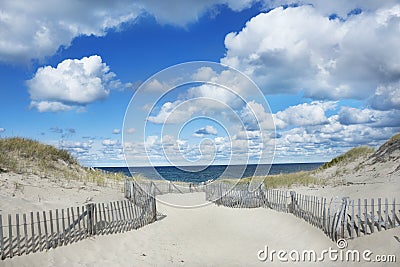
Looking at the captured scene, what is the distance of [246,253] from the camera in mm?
10922

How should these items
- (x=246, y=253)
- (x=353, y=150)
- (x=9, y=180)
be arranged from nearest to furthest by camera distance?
(x=246, y=253) < (x=9, y=180) < (x=353, y=150)

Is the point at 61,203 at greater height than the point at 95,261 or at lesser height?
greater

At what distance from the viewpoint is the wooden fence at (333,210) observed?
384 inches

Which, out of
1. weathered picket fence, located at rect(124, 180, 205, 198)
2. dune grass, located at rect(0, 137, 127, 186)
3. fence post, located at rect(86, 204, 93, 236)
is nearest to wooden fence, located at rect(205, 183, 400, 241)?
weathered picket fence, located at rect(124, 180, 205, 198)

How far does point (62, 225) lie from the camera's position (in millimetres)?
9820

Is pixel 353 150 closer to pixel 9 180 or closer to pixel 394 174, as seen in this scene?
pixel 394 174

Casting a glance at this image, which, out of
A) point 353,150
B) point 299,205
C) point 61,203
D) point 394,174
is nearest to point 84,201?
point 61,203

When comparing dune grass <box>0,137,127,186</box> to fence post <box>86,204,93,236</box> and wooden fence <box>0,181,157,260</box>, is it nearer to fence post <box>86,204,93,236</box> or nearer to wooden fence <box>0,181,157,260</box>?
wooden fence <box>0,181,157,260</box>

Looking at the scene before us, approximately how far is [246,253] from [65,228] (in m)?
5.29

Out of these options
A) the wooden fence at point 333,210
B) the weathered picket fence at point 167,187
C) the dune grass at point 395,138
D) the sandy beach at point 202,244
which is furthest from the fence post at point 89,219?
the dune grass at point 395,138

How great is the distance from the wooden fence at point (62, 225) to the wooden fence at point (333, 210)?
5865 millimetres

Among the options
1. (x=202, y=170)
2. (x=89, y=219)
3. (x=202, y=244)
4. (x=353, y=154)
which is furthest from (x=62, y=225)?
(x=202, y=170)

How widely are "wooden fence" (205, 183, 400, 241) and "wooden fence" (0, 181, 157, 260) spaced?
→ 19.2 ft

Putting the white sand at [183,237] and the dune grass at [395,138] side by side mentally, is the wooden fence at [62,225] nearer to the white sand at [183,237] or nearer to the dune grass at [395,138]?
the white sand at [183,237]
